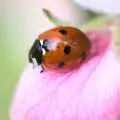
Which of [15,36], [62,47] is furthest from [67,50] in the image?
[15,36]

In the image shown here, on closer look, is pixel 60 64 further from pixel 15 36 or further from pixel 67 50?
pixel 15 36

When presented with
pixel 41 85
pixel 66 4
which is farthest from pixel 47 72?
pixel 66 4

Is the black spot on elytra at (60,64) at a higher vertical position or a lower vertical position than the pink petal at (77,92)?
higher

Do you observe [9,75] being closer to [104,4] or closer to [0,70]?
[0,70]

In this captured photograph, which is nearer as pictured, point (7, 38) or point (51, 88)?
point (51, 88)

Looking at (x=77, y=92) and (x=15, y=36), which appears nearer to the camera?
(x=77, y=92)

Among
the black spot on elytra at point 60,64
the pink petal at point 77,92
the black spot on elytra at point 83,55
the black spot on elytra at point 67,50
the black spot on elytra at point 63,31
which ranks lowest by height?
the pink petal at point 77,92
